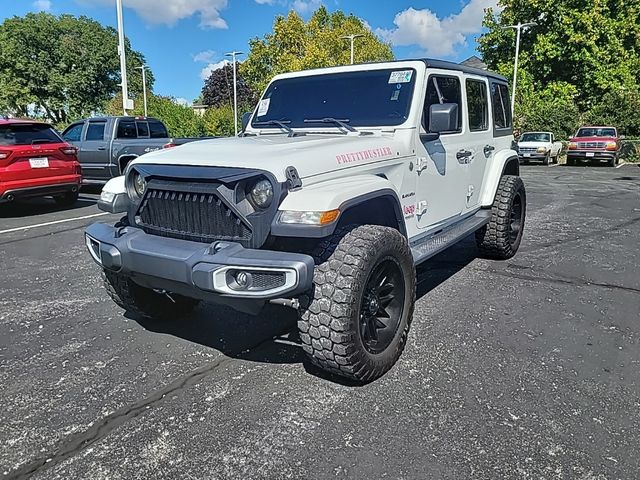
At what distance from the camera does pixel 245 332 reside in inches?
158

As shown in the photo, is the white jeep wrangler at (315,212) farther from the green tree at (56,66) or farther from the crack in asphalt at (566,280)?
the green tree at (56,66)

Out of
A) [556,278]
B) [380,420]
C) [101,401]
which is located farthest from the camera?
[556,278]

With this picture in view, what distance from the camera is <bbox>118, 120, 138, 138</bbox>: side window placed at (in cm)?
1216

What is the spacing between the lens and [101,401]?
117 inches

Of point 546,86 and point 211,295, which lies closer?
point 211,295

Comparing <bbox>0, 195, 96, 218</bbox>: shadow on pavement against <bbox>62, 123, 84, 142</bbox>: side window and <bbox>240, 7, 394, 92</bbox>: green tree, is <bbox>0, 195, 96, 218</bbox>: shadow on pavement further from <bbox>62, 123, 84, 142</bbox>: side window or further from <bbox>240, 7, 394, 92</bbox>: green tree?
<bbox>240, 7, 394, 92</bbox>: green tree

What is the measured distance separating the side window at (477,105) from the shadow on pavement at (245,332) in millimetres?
1774

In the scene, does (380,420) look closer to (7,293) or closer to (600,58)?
(7,293)

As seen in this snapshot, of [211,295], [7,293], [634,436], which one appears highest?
[211,295]

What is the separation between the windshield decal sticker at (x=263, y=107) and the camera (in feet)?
15.2

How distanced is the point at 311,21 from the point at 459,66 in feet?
117

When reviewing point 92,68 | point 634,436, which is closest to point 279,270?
point 634,436

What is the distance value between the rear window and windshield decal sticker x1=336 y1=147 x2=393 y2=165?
7.41 metres

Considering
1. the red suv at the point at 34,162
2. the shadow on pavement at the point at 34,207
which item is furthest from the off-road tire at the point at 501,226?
the shadow on pavement at the point at 34,207
